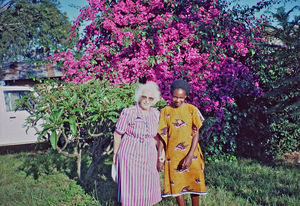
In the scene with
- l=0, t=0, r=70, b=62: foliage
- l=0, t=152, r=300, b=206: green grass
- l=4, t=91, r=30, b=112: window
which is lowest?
l=0, t=152, r=300, b=206: green grass

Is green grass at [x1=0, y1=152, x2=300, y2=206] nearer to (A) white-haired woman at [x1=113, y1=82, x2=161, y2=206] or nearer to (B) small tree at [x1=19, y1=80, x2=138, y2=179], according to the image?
(B) small tree at [x1=19, y1=80, x2=138, y2=179]

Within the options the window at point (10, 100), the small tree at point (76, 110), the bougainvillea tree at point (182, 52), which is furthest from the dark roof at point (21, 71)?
the small tree at point (76, 110)

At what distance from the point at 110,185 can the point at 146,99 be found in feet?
7.39

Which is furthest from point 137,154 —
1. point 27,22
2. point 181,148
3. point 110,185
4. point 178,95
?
point 27,22

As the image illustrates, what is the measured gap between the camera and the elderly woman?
99.7 inches

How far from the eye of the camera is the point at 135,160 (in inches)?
94.1

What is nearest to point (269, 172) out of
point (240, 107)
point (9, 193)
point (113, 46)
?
point (240, 107)

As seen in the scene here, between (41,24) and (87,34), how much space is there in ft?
36.3

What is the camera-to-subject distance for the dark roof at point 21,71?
11.6 metres

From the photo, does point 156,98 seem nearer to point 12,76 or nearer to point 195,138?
point 195,138

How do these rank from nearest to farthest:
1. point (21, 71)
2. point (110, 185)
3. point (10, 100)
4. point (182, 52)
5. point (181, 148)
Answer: point (181, 148) < point (110, 185) < point (182, 52) < point (10, 100) < point (21, 71)

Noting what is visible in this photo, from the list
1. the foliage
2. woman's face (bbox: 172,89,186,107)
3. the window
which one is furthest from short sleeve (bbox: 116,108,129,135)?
the foliage

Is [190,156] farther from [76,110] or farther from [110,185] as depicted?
[110,185]

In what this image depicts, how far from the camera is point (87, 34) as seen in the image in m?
5.75
